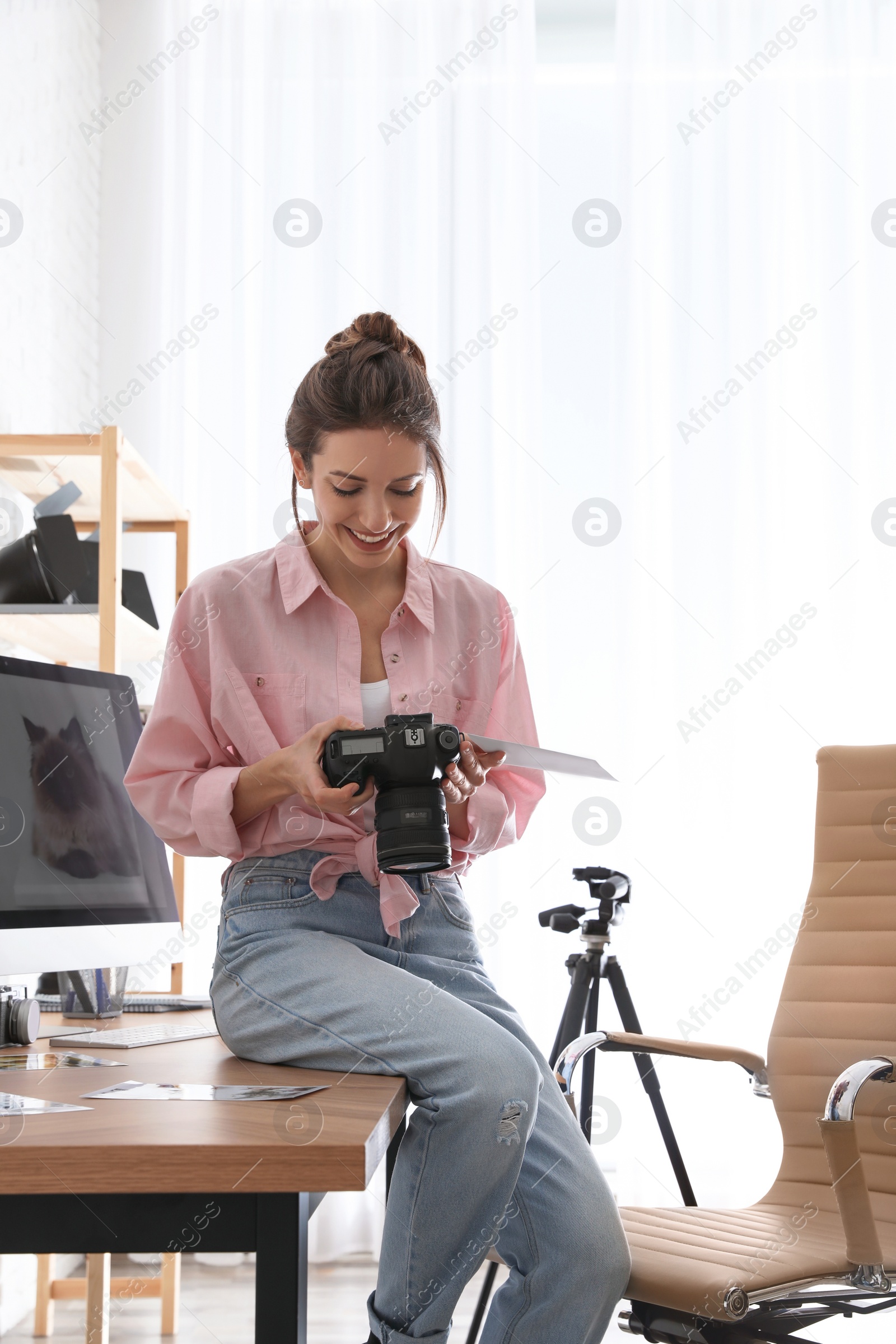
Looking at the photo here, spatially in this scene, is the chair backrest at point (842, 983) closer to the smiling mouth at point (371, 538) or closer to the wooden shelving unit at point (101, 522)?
the smiling mouth at point (371, 538)

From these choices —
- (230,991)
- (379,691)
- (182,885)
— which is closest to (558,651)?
(182,885)

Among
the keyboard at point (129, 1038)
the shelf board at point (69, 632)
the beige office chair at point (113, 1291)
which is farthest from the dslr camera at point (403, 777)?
the beige office chair at point (113, 1291)

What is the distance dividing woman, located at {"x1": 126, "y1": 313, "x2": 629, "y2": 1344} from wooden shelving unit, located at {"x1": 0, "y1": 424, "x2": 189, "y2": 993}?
0.83 meters

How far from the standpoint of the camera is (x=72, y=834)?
1431 millimetres

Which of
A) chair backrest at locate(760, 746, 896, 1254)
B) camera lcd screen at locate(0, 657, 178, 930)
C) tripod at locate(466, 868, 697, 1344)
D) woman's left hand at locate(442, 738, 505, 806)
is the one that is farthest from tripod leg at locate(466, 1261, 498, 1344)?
woman's left hand at locate(442, 738, 505, 806)

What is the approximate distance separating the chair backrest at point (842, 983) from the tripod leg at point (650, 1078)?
0.25m

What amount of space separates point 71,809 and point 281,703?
0.46 metres

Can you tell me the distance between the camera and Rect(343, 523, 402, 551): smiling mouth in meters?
1.21

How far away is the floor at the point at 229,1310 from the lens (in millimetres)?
2254

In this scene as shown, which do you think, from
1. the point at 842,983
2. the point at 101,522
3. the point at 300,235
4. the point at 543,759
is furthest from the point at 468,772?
the point at 300,235

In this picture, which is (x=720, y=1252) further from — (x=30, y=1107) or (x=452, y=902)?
(x=30, y=1107)

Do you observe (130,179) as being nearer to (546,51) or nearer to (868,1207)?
(546,51)

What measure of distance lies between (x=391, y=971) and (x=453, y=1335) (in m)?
1.75

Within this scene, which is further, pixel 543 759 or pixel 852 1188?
pixel 852 1188
